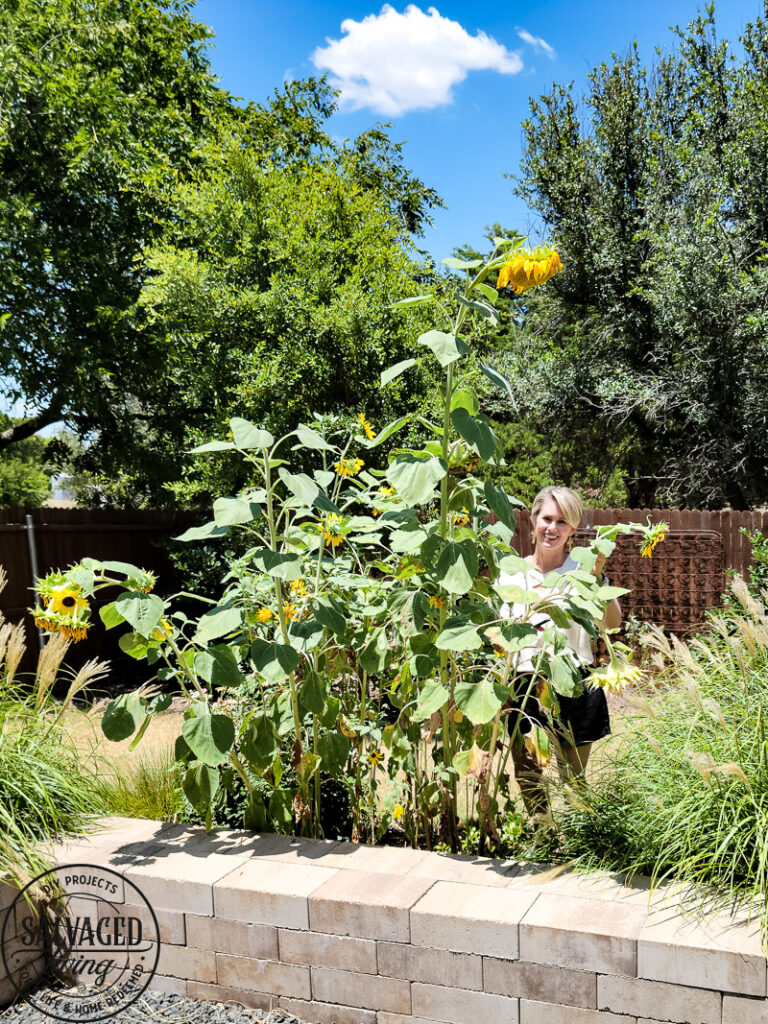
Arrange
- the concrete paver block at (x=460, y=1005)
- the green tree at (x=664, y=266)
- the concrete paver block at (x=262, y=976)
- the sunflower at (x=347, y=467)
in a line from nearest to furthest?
the concrete paver block at (x=460, y=1005) < the concrete paver block at (x=262, y=976) < the sunflower at (x=347, y=467) < the green tree at (x=664, y=266)

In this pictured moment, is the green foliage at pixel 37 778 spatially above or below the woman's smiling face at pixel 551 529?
below

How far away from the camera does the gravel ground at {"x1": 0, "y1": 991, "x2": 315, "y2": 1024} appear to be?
2.31 meters

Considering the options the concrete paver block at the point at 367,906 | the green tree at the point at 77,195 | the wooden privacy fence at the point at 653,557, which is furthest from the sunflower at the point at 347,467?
the green tree at the point at 77,195

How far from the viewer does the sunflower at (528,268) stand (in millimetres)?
2236

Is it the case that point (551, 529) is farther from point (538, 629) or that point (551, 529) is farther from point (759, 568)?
point (759, 568)

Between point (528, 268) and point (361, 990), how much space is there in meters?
2.00

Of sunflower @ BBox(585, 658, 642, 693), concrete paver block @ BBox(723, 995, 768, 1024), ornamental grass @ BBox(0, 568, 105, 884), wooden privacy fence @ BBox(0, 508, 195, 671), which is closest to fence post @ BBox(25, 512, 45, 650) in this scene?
wooden privacy fence @ BBox(0, 508, 195, 671)

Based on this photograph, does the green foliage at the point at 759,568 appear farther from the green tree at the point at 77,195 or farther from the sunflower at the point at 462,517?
the green tree at the point at 77,195

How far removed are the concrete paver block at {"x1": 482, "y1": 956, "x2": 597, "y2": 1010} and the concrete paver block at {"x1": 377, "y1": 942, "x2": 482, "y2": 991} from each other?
4 centimetres

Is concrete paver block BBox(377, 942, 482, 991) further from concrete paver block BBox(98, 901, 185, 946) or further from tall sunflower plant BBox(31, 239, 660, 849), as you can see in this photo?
concrete paver block BBox(98, 901, 185, 946)

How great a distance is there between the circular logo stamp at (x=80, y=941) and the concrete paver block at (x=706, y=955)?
1423 mm

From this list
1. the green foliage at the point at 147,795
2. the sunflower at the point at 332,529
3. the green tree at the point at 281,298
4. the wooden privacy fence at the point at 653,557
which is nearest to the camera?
the sunflower at the point at 332,529

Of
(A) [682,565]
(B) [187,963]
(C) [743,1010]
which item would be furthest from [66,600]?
(A) [682,565]

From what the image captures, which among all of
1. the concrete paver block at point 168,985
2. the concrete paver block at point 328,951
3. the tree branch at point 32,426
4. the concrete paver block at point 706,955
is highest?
the tree branch at point 32,426
